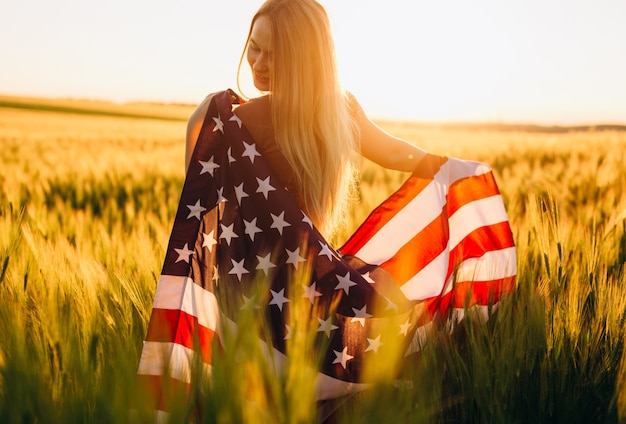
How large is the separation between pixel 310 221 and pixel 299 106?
371 millimetres

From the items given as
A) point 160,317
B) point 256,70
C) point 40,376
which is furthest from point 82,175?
point 40,376

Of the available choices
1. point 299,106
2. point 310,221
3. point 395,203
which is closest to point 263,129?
point 299,106

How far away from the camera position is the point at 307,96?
1.84 m

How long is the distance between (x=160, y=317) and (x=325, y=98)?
0.86 meters

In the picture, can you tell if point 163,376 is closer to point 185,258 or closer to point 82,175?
point 185,258

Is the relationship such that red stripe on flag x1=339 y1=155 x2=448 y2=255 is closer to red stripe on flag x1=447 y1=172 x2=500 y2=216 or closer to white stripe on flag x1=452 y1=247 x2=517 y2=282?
red stripe on flag x1=447 y1=172 x2=500 y2=216

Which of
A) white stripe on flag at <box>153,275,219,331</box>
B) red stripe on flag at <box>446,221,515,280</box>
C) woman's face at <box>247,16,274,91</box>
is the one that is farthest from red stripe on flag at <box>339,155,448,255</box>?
white stripe on flag at <box>153,275,219,331</box>

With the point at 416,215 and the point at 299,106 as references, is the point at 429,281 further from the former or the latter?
the point at 299,106

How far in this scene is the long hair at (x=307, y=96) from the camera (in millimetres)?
1826

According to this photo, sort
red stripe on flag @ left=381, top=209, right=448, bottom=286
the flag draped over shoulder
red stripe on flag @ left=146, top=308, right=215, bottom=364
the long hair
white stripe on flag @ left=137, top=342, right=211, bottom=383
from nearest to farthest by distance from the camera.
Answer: white stripe on flag @ left=137, top=342, right=211, bottom=383 → red stripe on flag @ left=146, top=308, right=215, bottom=364 → the flag draped over shoulder → the long hair → red stripe on flag @ left=381, top=209, right=448, bottom=286

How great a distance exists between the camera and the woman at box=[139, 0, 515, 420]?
5.09 feet

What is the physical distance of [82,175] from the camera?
4973 mm

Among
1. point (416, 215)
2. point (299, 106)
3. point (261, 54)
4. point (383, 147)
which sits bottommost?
point (416, 215)

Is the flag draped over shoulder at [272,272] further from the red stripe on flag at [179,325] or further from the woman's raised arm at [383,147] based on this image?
the woman's raised arm at [383,147]
